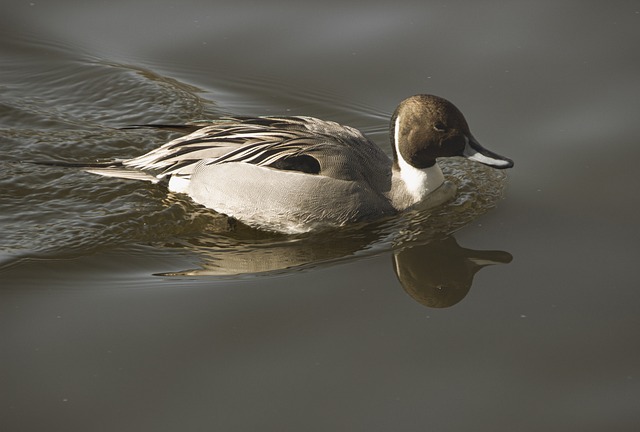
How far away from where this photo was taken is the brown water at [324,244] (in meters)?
5.30

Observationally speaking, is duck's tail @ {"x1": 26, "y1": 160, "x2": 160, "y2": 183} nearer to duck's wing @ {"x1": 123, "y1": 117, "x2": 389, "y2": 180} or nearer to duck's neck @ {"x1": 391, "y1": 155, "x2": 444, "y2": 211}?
duck's wing @ {"x1": 123, "y1": 117, "x2": 389, "y2": 180}

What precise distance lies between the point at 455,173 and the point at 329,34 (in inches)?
86.8

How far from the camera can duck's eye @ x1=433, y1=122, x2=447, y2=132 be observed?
23.3ft

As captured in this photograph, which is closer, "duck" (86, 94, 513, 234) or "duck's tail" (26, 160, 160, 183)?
"duck" (86, 94, 513, 234)

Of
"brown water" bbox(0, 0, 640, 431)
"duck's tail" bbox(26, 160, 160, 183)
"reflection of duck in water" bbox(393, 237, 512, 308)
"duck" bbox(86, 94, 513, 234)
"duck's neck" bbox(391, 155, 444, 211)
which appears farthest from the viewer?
"duck's tail" bbox(26, 160, 160, 183)

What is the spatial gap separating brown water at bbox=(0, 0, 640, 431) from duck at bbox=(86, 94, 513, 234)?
0.15 meters

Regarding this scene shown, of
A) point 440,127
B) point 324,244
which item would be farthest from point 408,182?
point 324,244

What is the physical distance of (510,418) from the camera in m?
5.16

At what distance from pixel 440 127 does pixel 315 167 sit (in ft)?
Answer: 3.00

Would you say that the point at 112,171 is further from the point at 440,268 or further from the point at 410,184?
the point at 440,268

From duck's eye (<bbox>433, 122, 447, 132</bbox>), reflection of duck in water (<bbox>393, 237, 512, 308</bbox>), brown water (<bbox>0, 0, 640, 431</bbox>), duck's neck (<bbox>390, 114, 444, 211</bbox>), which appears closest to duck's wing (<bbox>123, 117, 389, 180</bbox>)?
duck's neck (<bbox>390, 114, 444, 211</bbox>)

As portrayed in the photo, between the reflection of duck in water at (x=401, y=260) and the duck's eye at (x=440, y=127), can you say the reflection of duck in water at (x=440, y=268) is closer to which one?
the reflection of duck in water at (x=401, y=260)

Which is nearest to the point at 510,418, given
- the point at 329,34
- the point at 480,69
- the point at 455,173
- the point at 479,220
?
the point at 479,220

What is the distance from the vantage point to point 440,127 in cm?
713
